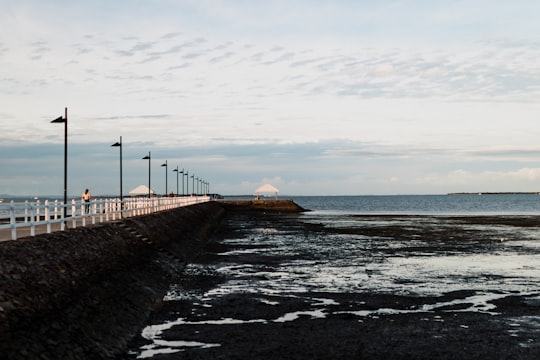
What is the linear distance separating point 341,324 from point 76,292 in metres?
7.09

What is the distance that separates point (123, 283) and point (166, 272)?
233 inches

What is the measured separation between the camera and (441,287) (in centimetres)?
2394

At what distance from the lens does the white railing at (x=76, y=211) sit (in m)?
21.7

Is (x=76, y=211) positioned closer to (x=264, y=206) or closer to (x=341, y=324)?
(x=341, y=324)

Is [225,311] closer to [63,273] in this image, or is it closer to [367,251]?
[63,273]

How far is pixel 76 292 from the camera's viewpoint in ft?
57.4

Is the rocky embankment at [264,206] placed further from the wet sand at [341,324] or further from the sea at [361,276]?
the wet sand at [341,324]

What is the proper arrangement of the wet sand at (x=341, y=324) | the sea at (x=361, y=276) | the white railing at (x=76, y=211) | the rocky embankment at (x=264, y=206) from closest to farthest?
the wet sand at (x=341, y=324) → the sea at (x=361, y=276) → the white railing at (x=76, y=211) → the rocky embankment at (x=264, y=206)

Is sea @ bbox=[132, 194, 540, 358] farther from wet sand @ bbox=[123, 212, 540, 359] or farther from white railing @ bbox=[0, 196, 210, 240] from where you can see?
white railing @ bbox=[0, 196, 210, 240]

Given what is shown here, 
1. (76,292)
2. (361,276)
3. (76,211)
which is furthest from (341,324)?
(76,211)

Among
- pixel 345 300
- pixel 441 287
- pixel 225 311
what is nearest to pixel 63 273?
pixel 225 311

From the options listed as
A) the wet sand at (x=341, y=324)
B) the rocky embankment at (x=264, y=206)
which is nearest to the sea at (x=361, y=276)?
the wet sand at (x=341, y=324)

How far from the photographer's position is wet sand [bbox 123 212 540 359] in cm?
1477

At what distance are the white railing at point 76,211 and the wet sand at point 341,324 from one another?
501 centimetres
